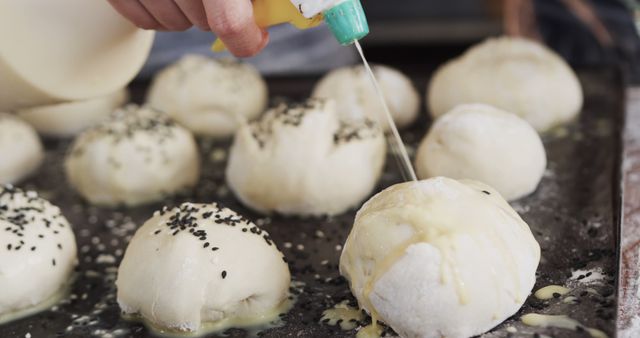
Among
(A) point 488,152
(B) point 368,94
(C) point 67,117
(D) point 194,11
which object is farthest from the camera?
(C) point 67,117

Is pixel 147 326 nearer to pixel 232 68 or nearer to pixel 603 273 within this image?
pixel 603 273

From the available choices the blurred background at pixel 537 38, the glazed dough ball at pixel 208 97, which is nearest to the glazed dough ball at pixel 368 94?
the glazed dough ball at pixel 208 97

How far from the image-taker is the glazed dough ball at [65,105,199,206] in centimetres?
258

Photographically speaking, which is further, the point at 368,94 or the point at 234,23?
the point at 368,94

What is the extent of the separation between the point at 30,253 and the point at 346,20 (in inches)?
38.9

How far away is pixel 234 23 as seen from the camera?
167cm

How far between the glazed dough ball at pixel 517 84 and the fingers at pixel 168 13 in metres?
1.25

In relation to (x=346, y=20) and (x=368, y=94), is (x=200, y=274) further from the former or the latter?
(x=368, y=94)

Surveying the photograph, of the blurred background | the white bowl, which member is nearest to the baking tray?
the blurred background

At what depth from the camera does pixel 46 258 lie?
2004 millimetres

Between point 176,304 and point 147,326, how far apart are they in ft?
0.44

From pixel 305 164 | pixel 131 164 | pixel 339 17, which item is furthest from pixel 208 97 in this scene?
pixel 339 17

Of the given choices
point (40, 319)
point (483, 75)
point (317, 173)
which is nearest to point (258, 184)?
point (317, 173)

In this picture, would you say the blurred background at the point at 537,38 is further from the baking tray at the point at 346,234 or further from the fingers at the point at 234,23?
the fingers at the point at 234,23
